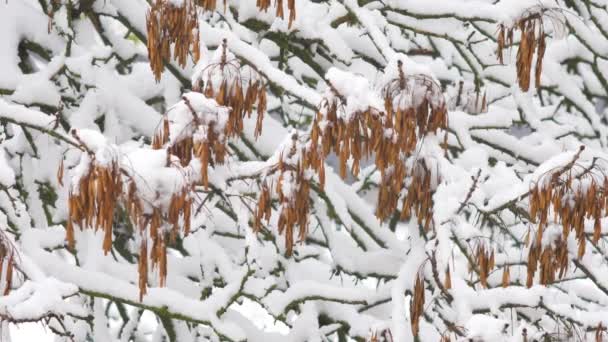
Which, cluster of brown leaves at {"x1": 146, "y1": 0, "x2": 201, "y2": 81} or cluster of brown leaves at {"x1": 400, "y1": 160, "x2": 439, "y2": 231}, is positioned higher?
cluster of brown leaves at {"x1": 146, "y1": 0, "x2": 201, "y2": 81}

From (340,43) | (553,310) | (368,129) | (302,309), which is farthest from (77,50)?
(553,310)

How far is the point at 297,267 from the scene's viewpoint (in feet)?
14.1

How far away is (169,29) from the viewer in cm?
293

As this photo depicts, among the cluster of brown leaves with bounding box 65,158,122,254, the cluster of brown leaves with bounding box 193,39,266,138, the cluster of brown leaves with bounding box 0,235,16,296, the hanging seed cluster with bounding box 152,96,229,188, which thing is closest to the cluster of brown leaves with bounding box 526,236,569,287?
the cluster of brown leaves with bounding box 193,39,266,138

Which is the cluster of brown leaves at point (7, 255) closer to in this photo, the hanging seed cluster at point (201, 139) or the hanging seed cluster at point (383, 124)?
the hanging seed cluster at point (201, 139)

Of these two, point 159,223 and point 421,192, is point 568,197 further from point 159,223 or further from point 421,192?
point 159,223

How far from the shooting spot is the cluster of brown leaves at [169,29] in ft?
9.52

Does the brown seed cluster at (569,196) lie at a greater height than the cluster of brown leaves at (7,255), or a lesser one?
greater

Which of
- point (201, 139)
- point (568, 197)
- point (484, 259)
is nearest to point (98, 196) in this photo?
point (201, 139)

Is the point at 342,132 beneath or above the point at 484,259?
above

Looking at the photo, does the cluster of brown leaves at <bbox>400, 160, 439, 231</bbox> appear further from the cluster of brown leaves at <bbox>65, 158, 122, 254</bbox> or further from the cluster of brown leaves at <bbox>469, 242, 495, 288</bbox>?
the cluster of brown leaves at <bbox>65, 158, 122, 254</bbox>

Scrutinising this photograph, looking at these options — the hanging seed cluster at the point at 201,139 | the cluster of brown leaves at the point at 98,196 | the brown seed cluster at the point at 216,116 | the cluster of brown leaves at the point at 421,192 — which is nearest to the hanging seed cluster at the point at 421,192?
the cluster of brown leaves at the point at 421,192

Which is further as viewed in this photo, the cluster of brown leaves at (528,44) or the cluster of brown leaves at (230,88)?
the cluster of brown leaves at (528,44)

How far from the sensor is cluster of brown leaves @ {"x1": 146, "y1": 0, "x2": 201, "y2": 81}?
9.52 feet
